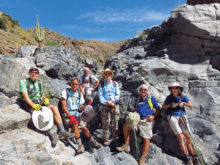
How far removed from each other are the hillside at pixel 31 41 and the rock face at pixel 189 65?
2008 centimetres

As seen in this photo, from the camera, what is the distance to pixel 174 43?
34.2 feet

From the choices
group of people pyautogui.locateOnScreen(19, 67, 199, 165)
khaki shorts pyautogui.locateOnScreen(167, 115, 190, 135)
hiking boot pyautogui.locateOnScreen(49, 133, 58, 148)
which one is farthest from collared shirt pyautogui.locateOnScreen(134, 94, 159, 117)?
hiking boot pyautogui.locateOnScreen(49, 133, 58, 148)

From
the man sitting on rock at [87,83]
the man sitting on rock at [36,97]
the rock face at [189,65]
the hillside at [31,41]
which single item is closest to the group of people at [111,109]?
the man sitting on rock at [36,97]

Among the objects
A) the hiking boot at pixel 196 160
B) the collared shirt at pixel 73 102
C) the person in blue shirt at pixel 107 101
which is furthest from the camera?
the person in blue shirt at pixel 107 101

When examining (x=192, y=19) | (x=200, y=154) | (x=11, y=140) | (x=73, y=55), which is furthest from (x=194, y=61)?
(x=11, y=140)

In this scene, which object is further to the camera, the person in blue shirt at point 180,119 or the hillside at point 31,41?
the hillside at point 31,41

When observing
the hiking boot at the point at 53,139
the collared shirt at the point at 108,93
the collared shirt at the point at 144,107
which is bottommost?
the hiking boot at the point at 53,139

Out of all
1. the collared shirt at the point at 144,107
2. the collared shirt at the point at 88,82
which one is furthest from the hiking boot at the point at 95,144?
the collared shirt at the point at 88,82

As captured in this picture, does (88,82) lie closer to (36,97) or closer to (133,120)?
(36,97)

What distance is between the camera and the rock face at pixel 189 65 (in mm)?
7879

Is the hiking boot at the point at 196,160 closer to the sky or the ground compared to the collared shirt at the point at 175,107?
closer to the ground

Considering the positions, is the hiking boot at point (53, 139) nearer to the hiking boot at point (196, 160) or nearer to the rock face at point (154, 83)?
the rock face at point (154, 83)

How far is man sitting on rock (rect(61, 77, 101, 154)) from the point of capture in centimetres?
612

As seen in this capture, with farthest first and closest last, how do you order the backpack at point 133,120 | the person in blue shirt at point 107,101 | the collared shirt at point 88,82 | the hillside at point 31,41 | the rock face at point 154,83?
the hillside at point 31,41 → the collared shirt at point 88,82 → the person in blue shirt at point 107,101 → the backpack at point 133,120 → the rock face at point 154,83
